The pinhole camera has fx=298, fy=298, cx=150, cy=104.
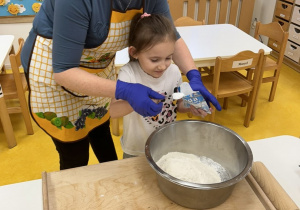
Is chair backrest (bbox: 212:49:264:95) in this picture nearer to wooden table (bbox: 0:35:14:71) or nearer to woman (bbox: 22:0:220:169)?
woman (bbox: 22:0:220:169)

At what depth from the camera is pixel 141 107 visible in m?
0.95

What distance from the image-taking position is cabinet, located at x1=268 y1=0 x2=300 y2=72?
354 centimetres

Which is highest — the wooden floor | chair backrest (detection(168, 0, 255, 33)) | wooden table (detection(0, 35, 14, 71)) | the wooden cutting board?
the wooden cutting board

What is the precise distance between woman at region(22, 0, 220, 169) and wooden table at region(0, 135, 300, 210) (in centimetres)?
21

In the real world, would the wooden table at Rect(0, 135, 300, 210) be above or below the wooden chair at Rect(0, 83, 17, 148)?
above

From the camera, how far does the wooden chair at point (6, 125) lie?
85.7 inches

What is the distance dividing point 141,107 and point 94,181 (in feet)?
0.92

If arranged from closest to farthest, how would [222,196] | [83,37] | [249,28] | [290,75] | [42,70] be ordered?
1. [222,196]
2. [83,37]
3. [42,70]
4. [290,75]
5. [249,28]

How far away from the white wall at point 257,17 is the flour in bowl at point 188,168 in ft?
9.71

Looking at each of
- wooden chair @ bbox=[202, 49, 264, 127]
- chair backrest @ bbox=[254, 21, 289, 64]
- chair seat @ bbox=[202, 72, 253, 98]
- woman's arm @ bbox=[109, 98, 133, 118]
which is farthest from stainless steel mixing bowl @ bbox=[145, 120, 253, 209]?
chair backrest @ bbox=[254, 21, 289, 64]

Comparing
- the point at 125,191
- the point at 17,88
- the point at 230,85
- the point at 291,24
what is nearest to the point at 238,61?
the point at 230,85

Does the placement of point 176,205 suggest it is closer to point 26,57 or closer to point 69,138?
point 69,138

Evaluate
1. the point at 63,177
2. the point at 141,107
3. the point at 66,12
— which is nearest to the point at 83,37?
the point at 66,12

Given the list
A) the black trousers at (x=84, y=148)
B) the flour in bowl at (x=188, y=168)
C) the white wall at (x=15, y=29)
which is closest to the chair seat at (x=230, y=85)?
the black trousers at (x=84, y=148)
